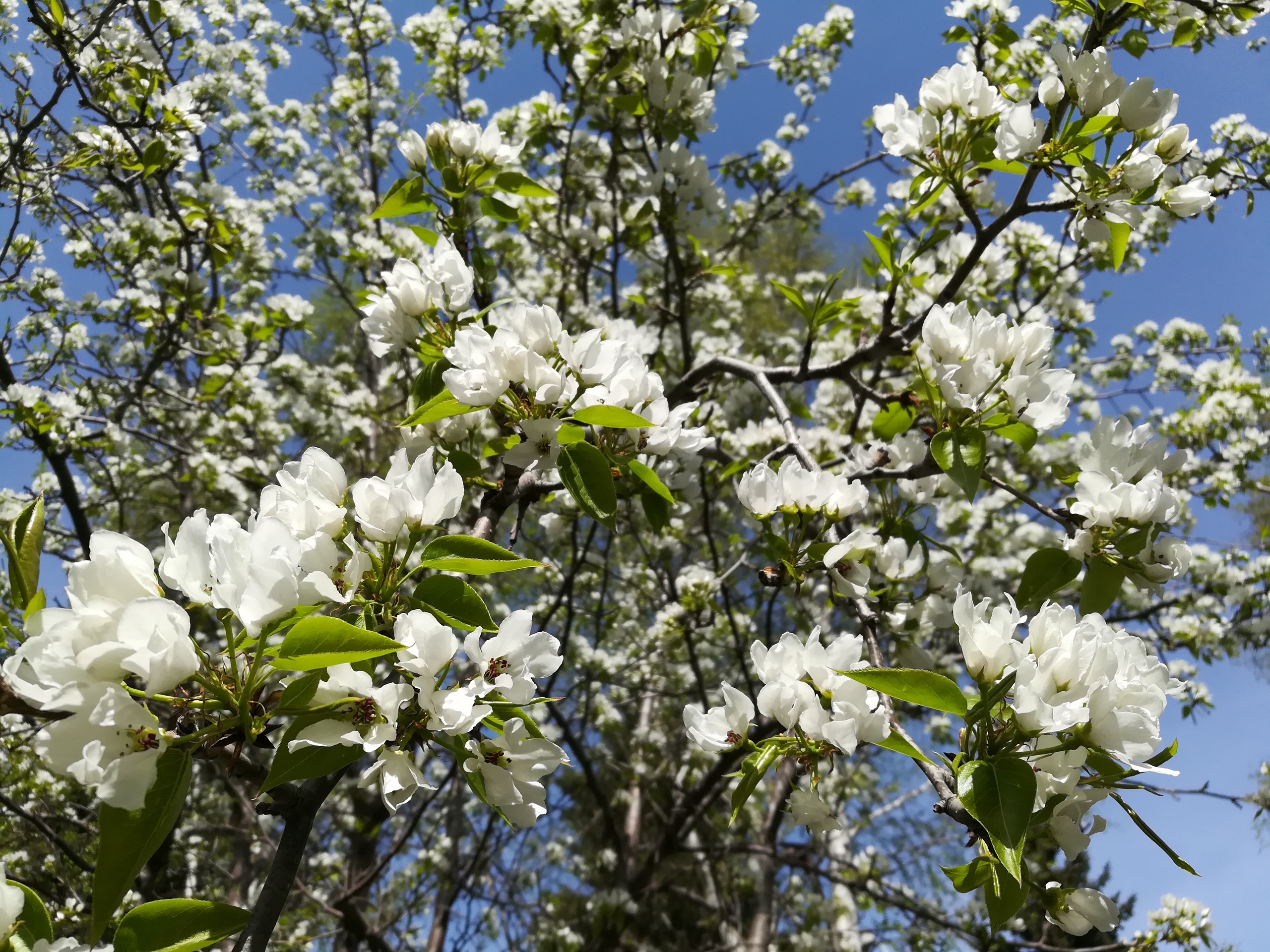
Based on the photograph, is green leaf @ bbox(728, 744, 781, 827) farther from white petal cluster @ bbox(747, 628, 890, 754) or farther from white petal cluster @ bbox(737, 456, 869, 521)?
white petal cluster @ bbox(737, 456, 869, 521)

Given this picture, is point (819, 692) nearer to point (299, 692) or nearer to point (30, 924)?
point (299, 692)

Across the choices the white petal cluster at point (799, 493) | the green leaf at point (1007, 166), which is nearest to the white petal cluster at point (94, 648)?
the white petal cluster at point (799, 493)

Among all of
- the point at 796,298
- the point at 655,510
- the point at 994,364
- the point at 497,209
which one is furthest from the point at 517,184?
the point at 994,364

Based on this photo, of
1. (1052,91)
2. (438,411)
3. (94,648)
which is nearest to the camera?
(94,648)

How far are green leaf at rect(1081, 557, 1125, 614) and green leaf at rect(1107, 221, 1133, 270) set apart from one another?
538 mm

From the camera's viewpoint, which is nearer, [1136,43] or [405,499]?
[405,499]

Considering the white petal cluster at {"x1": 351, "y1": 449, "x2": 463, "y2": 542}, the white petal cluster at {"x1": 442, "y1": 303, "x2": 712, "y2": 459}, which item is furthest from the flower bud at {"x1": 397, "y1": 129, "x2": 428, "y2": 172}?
the white petal cluster at {"x1": 351, "y1": 449, "x2": 463, "y2": 542}

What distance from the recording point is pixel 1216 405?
377 cm

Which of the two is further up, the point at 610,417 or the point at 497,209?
the point at 497,209

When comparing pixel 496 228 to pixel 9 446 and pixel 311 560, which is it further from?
pixel 311 560

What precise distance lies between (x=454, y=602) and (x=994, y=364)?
0.87 meters

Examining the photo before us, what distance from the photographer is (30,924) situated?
697mm

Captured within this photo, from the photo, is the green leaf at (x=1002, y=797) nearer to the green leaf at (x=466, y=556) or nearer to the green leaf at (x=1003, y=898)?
the green leaf at (x=1003, y=898)

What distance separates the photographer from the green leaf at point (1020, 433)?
3.65ft
